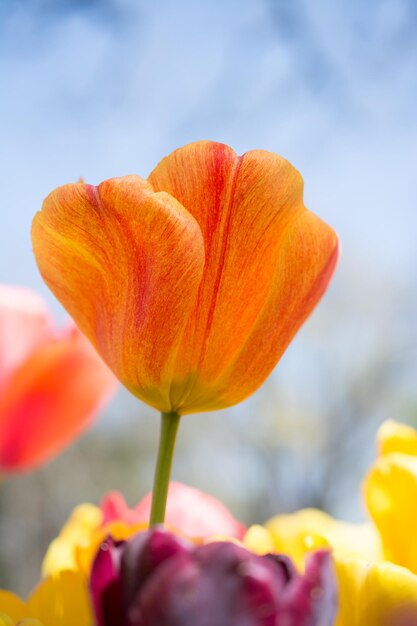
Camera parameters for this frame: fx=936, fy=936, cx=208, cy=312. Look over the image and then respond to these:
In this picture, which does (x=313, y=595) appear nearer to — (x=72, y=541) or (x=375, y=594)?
(x=375, y=594)

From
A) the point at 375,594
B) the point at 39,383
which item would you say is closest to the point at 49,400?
the point at 39,383

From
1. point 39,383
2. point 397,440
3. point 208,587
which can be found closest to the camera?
point 208,587

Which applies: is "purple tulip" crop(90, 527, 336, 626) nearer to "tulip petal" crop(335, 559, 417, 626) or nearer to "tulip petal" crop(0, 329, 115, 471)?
"tulip petal" crop(335, 559, 417, 626)

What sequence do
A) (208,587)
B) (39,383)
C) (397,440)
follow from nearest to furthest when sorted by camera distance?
(208,587)
(397,440)
(39,383)

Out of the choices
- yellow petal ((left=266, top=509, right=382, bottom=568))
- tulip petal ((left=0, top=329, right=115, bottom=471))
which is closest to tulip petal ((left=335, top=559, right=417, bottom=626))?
yellow petal ((left=266, top=509, right=382, bottom=568))

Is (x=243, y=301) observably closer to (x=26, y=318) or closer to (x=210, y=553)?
(x=210, y=553)

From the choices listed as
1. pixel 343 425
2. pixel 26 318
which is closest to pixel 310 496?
pixel 343 425

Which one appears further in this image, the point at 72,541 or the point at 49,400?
the point at 49,400

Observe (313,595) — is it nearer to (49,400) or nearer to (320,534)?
(320,534)
